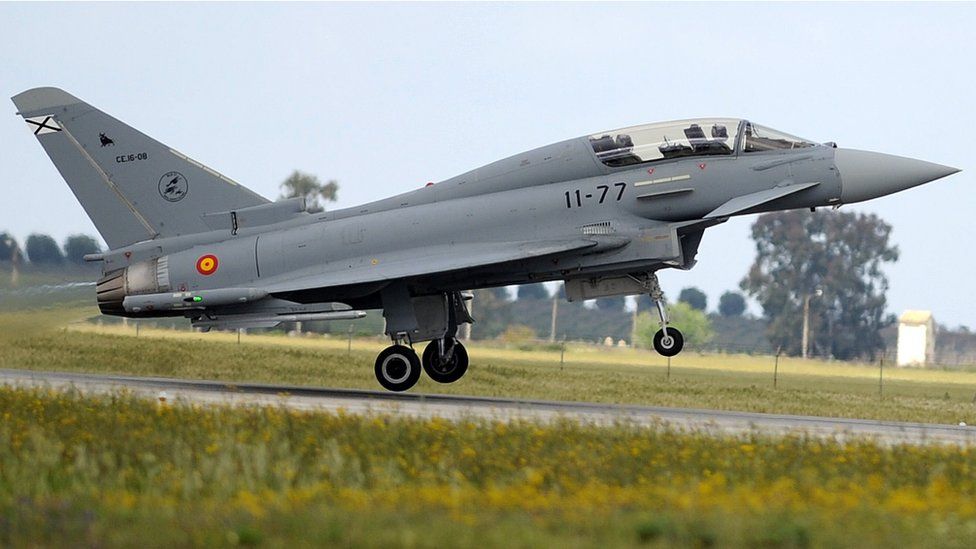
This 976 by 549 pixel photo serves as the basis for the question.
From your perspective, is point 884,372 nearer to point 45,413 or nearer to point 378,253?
point 378,253

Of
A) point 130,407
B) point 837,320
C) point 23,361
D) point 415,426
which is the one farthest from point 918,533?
point 837,320

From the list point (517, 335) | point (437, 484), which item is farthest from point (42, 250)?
point (517, 335)

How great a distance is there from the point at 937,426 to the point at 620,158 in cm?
613

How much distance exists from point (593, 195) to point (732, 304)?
3805 inches

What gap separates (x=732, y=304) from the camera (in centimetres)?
11550

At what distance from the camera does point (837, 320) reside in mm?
83000

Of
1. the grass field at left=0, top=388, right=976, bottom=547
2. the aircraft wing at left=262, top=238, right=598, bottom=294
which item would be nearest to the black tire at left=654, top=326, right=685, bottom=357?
the aircraft wing at left=262, top=238, right=598, bottom=294

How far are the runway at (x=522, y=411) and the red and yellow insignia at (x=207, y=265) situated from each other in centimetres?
190

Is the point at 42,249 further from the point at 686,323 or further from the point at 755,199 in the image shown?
the point at 686,323

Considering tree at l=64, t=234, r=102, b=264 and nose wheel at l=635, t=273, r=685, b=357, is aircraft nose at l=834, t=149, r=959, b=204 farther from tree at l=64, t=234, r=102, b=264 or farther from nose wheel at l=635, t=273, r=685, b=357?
tree at l=64, t=234, r=102, b=264

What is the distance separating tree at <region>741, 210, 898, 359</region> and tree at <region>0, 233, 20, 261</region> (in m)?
61.3

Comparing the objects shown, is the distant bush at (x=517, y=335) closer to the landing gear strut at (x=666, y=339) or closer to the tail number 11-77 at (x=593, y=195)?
the tail number 11-77 at (x=593, y=195)

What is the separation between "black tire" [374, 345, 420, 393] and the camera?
21.9 metres

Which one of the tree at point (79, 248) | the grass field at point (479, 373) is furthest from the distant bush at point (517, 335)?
the tree at point (79, 248)
